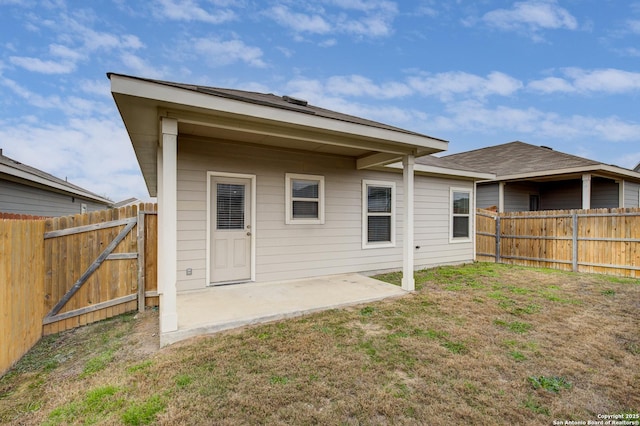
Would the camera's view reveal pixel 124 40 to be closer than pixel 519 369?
No

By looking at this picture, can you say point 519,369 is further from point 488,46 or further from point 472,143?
point 472,143

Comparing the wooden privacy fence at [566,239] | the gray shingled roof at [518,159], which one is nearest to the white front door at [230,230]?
the wooden privacy fence at [566,239]

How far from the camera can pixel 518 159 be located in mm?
11359

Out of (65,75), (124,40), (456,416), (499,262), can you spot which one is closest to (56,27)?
(124,40)

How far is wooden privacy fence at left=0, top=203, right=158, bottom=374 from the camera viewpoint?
2926 millimetres

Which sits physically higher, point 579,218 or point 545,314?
point 579,218

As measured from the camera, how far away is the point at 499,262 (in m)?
8.94

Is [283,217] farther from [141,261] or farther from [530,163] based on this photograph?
[530,163]

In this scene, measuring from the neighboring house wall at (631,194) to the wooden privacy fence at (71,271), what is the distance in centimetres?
1487

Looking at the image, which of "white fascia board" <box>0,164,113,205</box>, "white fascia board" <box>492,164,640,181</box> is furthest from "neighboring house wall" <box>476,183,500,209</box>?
"white fascia board" <box>0,164,113,205</box>

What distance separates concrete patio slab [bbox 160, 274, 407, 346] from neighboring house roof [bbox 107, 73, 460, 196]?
7.90 feet

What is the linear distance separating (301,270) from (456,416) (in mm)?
4078

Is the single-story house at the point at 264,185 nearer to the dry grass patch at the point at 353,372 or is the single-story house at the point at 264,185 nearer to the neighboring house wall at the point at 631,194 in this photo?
the dry grass patch at the point at 353,372

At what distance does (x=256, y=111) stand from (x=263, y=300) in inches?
106
